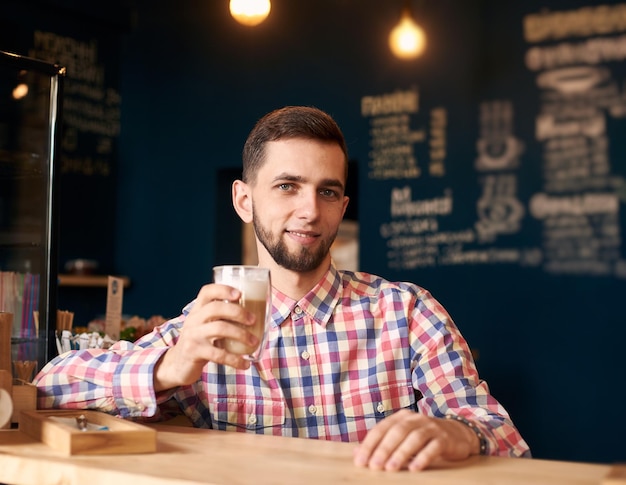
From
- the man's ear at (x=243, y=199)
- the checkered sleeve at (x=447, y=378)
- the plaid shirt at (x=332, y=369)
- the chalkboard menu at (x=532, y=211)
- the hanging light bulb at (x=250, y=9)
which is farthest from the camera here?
the chalkboard menu at (x=532, y=211)

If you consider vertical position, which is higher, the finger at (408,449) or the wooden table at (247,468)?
the finger at (408,449)

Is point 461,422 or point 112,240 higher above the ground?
point 112,240

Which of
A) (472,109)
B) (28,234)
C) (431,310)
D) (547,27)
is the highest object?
(547,27)

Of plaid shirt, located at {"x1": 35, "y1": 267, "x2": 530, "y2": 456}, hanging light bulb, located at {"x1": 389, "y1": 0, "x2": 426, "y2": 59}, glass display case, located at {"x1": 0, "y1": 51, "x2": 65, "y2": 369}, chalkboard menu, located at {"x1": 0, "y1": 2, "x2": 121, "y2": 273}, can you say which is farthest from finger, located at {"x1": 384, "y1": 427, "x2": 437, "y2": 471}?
chalkboard menu, located at {"x1": 0, "y1": 2, "x2": 121, "y2": 273}

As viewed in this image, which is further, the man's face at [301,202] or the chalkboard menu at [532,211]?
the chalkboard menu at [532,211]

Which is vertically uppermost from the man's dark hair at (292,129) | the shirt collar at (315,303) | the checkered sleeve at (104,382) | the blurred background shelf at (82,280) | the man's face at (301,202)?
the man's dark hair at (292,129)

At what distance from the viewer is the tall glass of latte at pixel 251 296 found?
141 centimetres

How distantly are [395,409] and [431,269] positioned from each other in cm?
308

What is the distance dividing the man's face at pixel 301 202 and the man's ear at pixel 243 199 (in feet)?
0.44

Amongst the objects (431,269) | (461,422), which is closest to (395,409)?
(461,422)

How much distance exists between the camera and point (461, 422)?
1392mm

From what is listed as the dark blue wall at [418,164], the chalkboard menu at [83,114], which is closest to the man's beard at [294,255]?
the dark blue wall at [418,164]

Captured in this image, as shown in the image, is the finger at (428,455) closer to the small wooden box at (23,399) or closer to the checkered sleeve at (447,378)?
the checkered sleeve at (447,378)

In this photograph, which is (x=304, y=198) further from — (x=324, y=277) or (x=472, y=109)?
(x=472, y=109)
